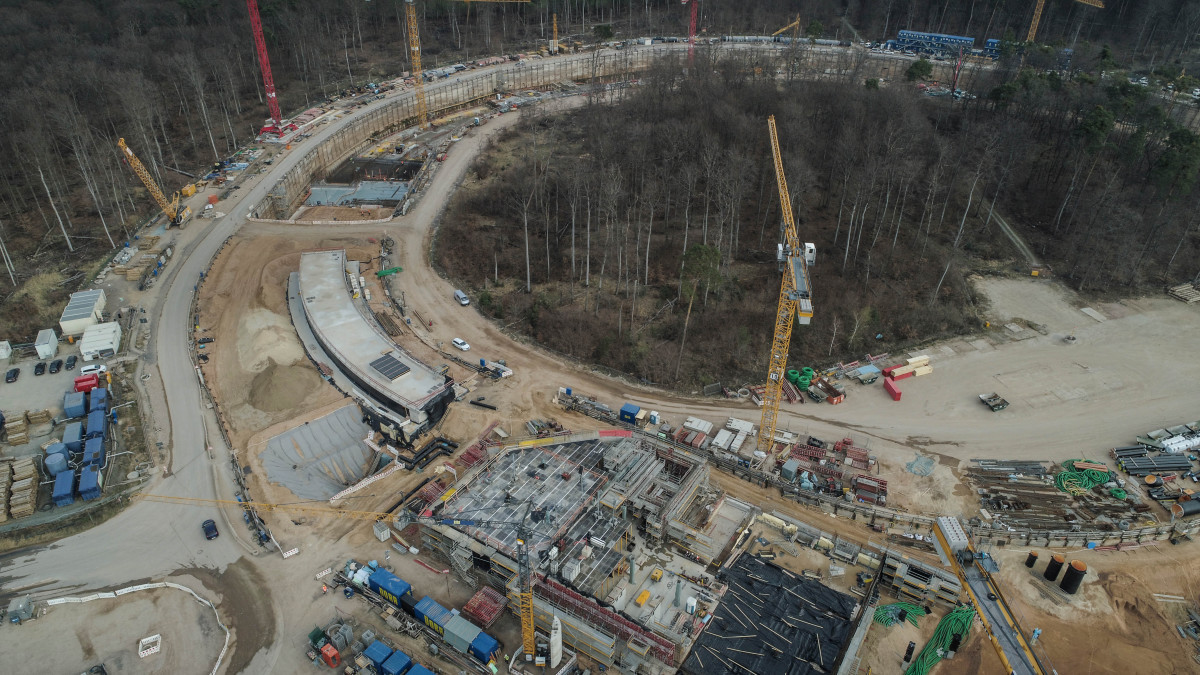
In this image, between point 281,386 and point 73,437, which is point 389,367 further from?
point 73,437

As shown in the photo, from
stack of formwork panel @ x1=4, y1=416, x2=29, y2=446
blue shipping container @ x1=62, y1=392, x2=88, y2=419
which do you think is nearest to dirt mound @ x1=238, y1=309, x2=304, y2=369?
blue shipping container @ x1=62, y1=392, x2=88, y2=419

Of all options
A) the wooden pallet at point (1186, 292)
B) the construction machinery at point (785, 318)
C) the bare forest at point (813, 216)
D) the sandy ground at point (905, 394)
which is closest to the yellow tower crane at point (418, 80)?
the bare forest at point (813, 216)

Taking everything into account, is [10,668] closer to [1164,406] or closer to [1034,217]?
[1164,406]

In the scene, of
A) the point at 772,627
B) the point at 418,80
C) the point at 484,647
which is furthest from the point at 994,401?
the point at 418,80

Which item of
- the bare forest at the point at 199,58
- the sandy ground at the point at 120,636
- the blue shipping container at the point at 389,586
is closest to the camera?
the sandy ground at the point at 120,636

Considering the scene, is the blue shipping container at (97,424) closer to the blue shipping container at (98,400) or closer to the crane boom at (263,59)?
the blue shipping container at (98,400)
